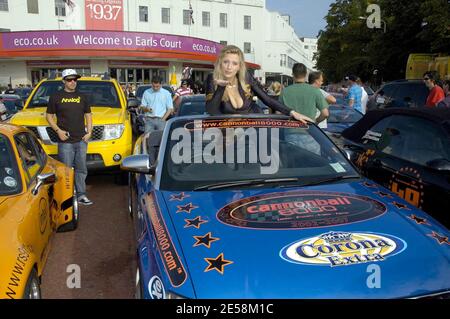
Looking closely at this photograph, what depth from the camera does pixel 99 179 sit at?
311 inches

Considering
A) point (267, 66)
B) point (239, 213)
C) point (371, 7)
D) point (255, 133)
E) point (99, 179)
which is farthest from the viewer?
point (267, 66)

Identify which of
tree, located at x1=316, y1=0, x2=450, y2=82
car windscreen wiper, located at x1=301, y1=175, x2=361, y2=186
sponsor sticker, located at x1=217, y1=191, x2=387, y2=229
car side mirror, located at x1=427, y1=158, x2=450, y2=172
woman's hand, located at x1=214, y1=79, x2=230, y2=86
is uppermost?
tree, located at x1=316, y1=0, x2=450, y2=82

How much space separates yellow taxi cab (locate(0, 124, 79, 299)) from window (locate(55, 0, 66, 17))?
41.2 meters

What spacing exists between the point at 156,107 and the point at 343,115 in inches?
148

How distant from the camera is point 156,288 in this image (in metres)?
2.17

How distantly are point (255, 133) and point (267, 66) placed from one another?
55023 mm

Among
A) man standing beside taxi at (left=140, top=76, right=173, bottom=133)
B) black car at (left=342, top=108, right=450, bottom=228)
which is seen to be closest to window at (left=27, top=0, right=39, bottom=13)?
man standing beside taxi at (left=140, top=76, right=173, bottom=133)

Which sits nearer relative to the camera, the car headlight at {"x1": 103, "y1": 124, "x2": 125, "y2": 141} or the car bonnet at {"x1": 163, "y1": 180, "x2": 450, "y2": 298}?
the car bonnet at {"x1": 163, "y1": 180, "x2": 450, "y2": 298}

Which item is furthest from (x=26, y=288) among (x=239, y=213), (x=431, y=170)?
(x=431, y=170)

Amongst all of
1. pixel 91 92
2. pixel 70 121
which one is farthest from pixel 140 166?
pixel 91 92

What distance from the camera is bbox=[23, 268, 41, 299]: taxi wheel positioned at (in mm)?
2647

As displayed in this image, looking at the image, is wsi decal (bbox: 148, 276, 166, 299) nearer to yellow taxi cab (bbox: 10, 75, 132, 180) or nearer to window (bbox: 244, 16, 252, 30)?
yellow taxi cab (bbox: 10, 75, 132, 180)

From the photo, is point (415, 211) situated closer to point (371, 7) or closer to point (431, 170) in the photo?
point (431, 170)

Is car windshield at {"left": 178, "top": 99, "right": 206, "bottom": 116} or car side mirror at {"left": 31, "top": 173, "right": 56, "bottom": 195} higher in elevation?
car windshield at {"left": 178, "top": 99, "right": 206, "bottom": 116}
